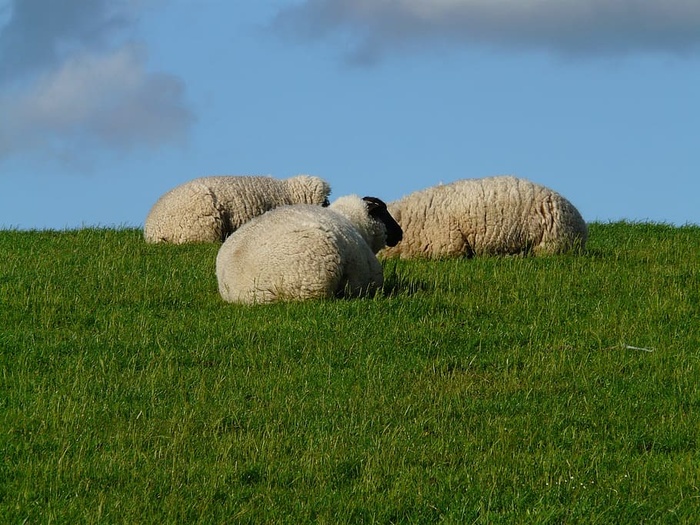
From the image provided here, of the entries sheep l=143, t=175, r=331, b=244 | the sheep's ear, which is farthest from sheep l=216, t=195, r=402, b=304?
sheep l=143, t=175, r=331, b=244

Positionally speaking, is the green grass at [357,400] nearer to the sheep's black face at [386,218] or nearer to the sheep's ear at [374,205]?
the sheep's black face at [386,218]

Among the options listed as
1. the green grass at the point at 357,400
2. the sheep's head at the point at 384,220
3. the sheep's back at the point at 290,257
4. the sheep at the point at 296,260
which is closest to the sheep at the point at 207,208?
the green grass at the point at 357,400

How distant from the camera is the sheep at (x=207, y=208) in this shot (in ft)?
67.4

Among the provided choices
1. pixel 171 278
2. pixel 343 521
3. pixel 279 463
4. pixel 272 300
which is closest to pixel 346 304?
pixel 272 300

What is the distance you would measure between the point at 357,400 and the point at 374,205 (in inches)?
268

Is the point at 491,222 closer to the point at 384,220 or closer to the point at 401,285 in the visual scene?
the point at 384,220

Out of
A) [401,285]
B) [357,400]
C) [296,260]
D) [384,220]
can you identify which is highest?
[384,220]

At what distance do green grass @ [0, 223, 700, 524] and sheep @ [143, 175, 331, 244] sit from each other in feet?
14.9

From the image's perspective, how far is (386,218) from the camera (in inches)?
649

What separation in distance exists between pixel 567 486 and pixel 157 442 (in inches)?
127

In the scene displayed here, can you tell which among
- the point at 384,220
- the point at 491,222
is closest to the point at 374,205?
the point at 384,220

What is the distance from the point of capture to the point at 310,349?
37.1 feet

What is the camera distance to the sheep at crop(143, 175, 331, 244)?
809 inches

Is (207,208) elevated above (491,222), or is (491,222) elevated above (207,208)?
(207,208)
